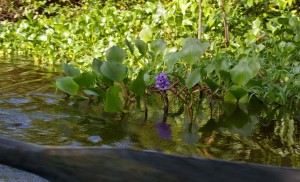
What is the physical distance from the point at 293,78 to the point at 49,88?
1.58 metres

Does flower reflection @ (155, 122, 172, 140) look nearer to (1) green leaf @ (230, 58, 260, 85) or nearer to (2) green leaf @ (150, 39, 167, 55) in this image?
(1) green leaf @ (230, 58, 260, 85)

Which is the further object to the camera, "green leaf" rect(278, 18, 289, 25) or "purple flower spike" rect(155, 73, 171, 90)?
"green leaf" rect(278, 18, 289, 25)

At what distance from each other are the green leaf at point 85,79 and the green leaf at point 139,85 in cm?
28

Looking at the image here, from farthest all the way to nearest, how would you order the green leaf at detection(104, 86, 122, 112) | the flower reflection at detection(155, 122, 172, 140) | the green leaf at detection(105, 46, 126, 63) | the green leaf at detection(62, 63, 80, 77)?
the green leaf at detection(62, 63, 80, 77)
the green leaf at detection(105, 46, 126, 63)
the green leaf at detection(104, 86, 122, 112)
the flower reflection at detection(155, 122, 172, 140)

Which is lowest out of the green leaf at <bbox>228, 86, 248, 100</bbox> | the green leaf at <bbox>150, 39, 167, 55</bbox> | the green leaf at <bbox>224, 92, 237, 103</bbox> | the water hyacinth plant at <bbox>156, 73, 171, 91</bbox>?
the green leaf at <bbox>224, 92, 237, 103</bbox>

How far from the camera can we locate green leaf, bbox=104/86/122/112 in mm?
2842

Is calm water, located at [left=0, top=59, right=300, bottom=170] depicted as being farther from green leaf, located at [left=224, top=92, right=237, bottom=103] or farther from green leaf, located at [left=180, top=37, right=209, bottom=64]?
green leaf, located at [left=180, top=37, right=209, bottom=64]

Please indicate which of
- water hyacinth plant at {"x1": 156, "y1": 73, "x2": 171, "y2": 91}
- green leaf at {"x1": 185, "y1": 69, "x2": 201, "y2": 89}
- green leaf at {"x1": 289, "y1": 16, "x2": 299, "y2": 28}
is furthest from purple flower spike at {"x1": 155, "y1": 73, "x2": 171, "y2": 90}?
green leaf at {"x1": 289, "y1": 16, "x2": 299, "y2": 28}

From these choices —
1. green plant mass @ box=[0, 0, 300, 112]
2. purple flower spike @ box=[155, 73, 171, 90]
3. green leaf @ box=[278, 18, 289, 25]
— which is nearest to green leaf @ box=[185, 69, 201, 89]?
green plant mass @ box=[0, 0, 300, 112]

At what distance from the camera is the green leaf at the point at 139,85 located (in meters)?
2.93

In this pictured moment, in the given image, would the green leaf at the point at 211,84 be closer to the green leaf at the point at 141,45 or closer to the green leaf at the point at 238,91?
the green leaf at the point at 238,91

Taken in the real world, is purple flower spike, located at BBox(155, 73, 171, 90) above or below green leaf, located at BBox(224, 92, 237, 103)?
above

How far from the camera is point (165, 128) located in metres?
2.78

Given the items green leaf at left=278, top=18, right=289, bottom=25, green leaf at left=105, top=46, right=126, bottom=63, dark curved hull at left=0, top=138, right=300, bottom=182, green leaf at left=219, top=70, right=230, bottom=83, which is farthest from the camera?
green leaf at left=278, top=18, right=289, bottom=25
